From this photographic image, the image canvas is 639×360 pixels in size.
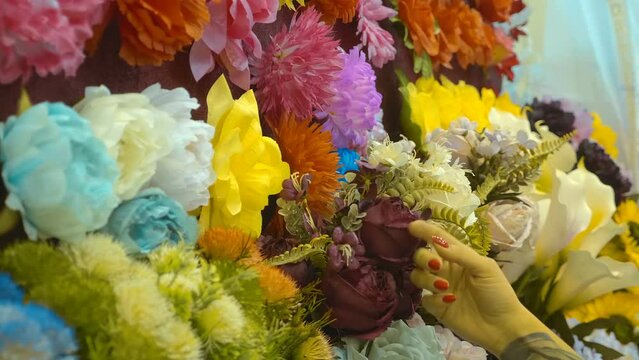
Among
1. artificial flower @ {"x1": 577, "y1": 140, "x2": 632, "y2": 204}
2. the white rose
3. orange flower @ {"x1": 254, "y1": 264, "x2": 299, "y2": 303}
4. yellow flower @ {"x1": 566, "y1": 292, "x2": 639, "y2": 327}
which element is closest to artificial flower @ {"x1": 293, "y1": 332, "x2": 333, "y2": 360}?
orange flower @ {"x1": 254, "y1": 264, "x2": 299, "y2": 303}

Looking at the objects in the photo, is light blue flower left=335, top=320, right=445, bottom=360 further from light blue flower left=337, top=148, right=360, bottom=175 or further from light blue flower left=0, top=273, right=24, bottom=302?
light blue flower left=0, top=273, right=24, bottom=302

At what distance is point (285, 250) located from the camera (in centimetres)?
71

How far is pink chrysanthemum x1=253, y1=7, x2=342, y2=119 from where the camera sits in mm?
751

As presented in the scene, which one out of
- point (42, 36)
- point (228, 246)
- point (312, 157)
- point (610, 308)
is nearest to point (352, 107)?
point (312, 157)

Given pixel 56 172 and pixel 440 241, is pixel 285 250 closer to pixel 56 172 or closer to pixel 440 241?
pixel 440 241

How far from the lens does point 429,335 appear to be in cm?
75

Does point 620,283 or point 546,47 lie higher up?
point 546,47

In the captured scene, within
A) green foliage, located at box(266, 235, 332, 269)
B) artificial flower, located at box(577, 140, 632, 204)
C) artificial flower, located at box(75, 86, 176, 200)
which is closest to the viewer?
artificial flower, located at box(75, 86, 176, 200)

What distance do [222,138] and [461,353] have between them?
354 millimetres

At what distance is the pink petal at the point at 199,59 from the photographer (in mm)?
677

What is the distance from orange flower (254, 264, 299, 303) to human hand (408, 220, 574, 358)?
0.48 feet

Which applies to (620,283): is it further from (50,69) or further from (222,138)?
(50,69)

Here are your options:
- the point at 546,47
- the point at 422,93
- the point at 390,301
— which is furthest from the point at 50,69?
the point at 546,47

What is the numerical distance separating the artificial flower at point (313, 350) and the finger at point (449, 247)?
0.15 meters
